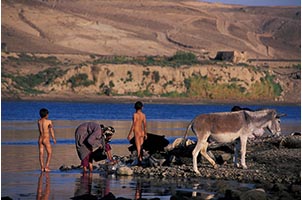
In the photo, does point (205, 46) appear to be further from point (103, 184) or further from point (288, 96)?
point (103, 184)

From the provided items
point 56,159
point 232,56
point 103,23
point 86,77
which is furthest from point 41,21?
point 56,159

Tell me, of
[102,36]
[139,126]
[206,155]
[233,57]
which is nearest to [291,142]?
[206,155]

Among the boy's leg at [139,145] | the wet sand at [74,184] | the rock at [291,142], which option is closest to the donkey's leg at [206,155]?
the wet sand at [74,184]

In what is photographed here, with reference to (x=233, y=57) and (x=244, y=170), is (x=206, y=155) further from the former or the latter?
(x=233, y=57)

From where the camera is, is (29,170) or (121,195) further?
(29,170)

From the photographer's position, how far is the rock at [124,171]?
2009cm

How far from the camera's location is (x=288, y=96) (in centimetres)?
11806

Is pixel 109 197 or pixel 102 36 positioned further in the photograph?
pixel 102 36

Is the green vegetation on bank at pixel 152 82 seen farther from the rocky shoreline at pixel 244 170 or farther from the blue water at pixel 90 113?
the rocky shoreline at pixel 244 170

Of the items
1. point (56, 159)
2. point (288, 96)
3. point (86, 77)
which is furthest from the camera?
point (288, 96)

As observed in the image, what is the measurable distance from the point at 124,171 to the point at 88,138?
3.27 feet

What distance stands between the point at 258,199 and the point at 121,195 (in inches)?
94.8

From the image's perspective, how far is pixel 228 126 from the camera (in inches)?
771

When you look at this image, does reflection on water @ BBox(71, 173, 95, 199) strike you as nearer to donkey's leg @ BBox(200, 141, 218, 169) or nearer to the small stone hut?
donkey's leg @ BBox(200, 141, 218, 169)
